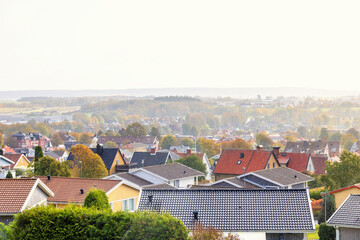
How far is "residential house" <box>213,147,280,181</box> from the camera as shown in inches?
1993

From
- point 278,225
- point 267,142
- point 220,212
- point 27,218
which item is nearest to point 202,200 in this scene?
point 220,212

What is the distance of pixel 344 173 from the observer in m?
40.5

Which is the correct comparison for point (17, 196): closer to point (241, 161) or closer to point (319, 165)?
point (241, 161)

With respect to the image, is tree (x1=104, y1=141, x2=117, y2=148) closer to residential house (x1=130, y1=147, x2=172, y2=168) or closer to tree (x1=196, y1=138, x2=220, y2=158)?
tree (x1=196, y1=138, x2=220, y2=158)

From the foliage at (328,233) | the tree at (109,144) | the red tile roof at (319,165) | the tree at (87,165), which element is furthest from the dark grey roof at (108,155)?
the tree at (109,144)

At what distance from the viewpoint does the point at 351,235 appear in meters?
20.6

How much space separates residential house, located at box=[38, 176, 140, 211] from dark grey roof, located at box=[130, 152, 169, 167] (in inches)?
1312

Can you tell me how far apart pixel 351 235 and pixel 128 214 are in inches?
347

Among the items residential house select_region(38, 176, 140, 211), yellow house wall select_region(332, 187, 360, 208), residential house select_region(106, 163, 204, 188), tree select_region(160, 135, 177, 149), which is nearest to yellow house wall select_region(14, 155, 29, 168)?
Result: residential house select_region(106, 163, 204, 188)

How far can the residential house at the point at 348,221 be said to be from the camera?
2050 centimetres

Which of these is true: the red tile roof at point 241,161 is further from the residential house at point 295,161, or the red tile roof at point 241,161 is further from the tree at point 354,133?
the tree at point 354,133

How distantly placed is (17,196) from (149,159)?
43.6 metres

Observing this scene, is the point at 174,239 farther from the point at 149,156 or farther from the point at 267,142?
the point at 267,142

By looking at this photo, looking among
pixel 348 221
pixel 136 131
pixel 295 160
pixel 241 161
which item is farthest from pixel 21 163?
pixel 136 131
